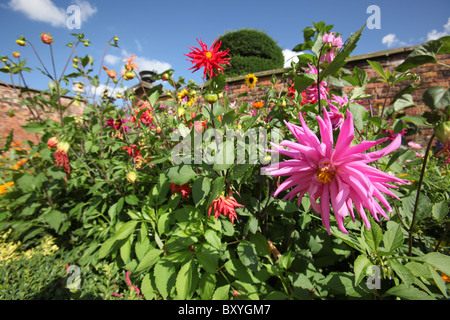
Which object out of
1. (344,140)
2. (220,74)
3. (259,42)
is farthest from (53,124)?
(259,42)

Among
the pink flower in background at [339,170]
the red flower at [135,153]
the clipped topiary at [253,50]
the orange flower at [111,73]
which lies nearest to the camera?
the pink flower in background at [339,170]

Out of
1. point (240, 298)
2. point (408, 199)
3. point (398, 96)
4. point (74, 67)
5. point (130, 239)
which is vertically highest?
point (74, 67)

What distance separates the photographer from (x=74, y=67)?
1.50 metres

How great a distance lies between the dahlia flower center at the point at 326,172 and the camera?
0.39m

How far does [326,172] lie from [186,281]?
0.61 meters

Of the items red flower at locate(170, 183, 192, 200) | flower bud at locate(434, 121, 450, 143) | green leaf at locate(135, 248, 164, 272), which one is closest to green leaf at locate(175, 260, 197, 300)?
green leaf at locate(135, 248, 164, 272)

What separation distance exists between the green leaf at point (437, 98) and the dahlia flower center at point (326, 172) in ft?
0.91

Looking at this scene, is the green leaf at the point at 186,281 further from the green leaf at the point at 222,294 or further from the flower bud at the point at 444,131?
the flower bud at the point at 444,131

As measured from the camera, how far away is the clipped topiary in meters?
5.46

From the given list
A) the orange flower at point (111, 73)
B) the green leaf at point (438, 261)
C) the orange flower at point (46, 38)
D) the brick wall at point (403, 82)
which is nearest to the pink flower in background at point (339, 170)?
the green leaf at point (438, 261)

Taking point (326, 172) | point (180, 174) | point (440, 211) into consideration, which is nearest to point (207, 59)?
point (180, 174)
